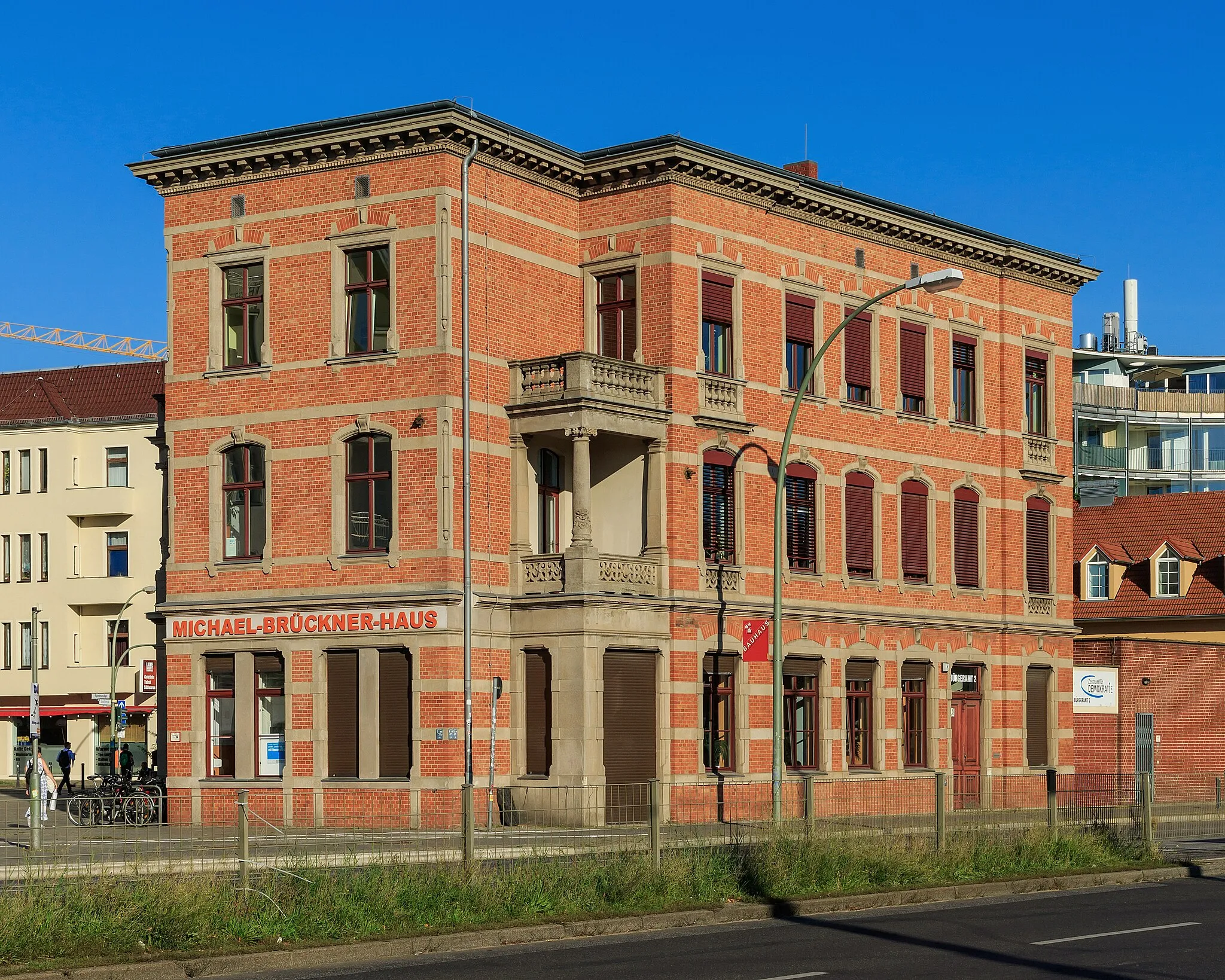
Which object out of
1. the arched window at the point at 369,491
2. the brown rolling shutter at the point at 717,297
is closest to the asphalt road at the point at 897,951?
the arched window at the point at 369,491

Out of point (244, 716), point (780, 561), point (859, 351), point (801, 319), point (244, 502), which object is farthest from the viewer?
point (859, 351)

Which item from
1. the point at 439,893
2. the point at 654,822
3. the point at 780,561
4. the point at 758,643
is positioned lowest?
the point at 439,893

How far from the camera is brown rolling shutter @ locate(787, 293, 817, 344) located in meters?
40.5

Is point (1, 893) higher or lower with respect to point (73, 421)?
lower

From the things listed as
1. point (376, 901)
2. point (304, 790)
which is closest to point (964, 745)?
point (304, 790)

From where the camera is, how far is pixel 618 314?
38.2 m

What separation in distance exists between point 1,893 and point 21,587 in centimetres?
6302

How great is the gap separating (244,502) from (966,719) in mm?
18241

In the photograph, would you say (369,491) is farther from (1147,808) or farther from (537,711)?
(1147,808)

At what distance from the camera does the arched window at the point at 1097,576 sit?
61438 mm

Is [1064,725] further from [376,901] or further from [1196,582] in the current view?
[376,901]

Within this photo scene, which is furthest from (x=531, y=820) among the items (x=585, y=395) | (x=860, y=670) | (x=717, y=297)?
(x=717, y=297)

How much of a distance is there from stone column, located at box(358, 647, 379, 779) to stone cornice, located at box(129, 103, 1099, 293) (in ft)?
30.4

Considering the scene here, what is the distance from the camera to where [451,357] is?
34.7 metres
